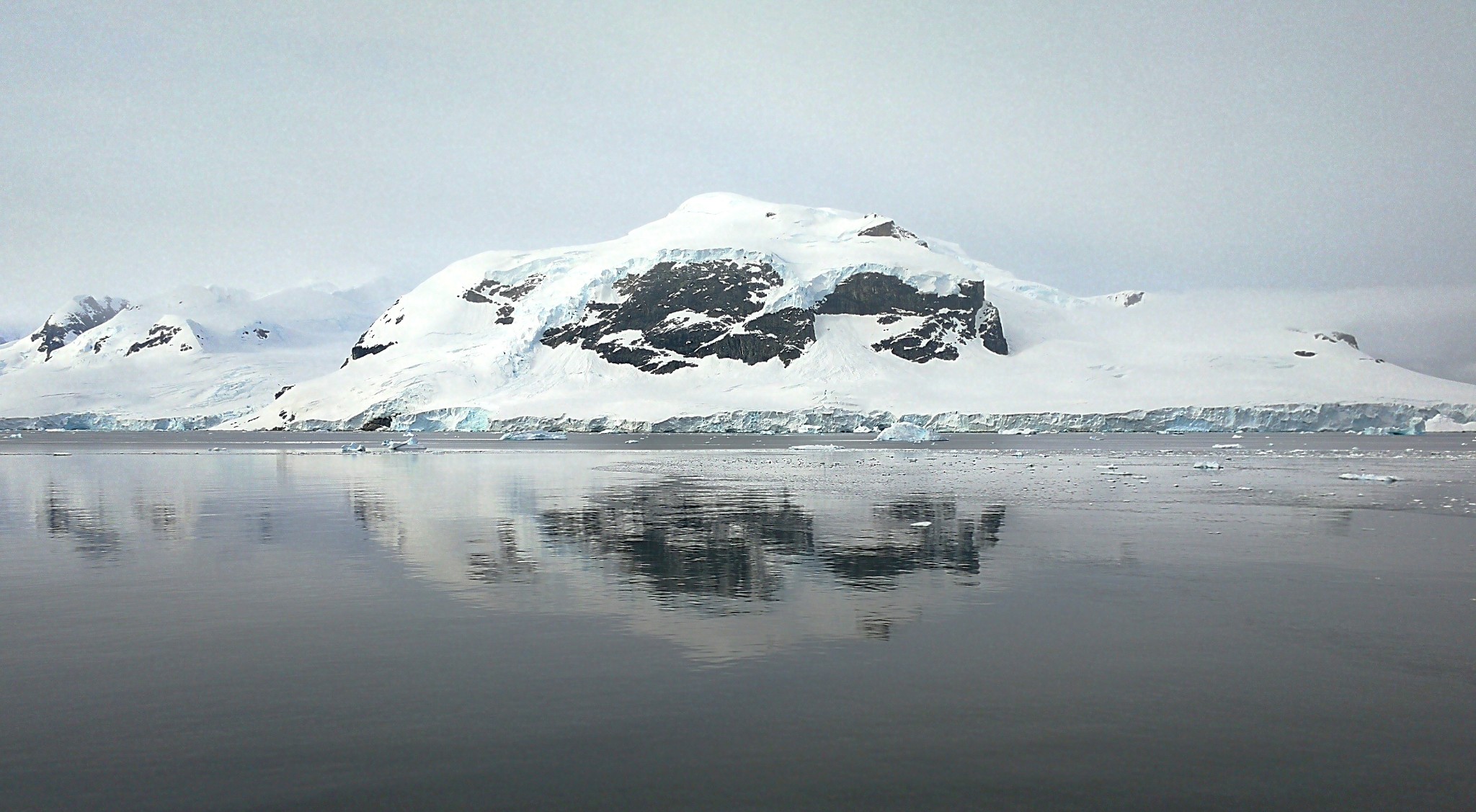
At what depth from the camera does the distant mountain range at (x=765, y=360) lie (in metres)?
136

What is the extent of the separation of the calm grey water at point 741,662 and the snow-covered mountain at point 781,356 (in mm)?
108711

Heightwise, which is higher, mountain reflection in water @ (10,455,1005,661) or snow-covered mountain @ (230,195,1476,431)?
snow-covered mountain @ (230,195,1476,431)

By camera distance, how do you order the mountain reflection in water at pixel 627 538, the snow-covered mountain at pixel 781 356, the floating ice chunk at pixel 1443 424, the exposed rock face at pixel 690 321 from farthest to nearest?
the exposed rock face at pixel 690 321
the snow-covered mountain at pixel 781 356
the floating ice chunk at pixel 1443 424
the mountain reflection in water at pixel 627 538

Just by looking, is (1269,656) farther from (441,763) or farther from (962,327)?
(962,327)

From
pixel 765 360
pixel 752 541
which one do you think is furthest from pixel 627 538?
pixel 765 360

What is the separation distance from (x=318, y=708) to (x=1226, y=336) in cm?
18951

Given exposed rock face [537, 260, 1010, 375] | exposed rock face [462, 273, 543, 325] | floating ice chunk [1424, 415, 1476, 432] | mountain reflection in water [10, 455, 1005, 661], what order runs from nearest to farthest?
mountain reflection in water [10, 455, 1005, 661] → floating ice chunk [1424, 415, 1476, 432] → exposed rock face [537, 260, 1010, 375] → exposed rock face [462, 273, 543, 325]

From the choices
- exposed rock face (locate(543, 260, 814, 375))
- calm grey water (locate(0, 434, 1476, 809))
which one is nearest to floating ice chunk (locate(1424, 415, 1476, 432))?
exposed rock face (locate(543, 260, 814, 375))

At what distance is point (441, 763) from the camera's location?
288 inches

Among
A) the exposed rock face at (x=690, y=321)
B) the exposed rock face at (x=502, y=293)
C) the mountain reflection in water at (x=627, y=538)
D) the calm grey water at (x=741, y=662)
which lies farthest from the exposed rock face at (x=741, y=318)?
the calm grey water at (x=741, y=662)

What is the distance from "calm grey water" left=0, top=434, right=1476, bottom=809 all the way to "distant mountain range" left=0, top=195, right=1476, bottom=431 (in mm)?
108715

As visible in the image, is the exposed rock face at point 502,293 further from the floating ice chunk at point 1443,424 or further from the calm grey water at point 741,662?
the calm grey water at point 741,662

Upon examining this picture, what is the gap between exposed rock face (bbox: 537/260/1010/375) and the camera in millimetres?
175000

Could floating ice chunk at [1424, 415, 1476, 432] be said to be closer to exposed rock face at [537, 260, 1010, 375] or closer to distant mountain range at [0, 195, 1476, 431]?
distant mountain range at [0, 195, 1476, 431]
